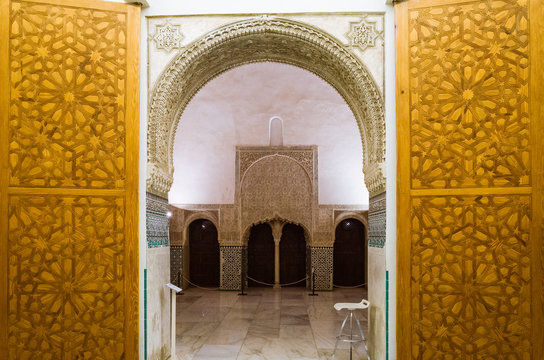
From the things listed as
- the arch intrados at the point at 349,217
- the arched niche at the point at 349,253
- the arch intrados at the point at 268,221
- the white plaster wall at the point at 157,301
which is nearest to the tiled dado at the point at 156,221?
the white plaster wall at the point at 157,301

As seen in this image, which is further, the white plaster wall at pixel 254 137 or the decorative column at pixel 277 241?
the decorative column at pixel 277 241

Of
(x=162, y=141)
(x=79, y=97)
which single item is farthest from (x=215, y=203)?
(x=79, y=97)

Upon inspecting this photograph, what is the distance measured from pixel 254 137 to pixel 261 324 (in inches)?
190

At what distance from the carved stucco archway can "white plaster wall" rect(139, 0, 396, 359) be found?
7 centimetres

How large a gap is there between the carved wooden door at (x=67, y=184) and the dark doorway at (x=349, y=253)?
799 centimetres

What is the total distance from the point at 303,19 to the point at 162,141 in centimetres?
151

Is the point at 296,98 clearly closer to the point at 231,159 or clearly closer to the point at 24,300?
the point at 231,159

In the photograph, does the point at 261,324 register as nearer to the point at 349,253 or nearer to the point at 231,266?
the point at 231,266

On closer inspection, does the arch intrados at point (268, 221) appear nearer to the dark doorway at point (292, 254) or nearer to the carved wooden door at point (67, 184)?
the dark doorway at point (292, 254)

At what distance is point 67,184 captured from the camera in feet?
10.8

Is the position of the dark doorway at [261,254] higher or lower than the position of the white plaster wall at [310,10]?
lower

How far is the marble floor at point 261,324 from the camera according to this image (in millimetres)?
4996

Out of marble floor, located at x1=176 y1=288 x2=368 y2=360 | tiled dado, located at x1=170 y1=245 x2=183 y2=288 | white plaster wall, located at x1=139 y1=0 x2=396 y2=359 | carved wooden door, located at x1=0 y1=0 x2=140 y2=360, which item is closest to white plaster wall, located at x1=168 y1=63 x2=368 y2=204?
tiled dado, located at x1=170 y1=245 x2=183 y2=288

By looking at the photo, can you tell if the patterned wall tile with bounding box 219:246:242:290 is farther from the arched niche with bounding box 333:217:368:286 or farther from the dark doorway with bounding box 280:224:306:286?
the arched niche with bounding box 333:217:368:286
